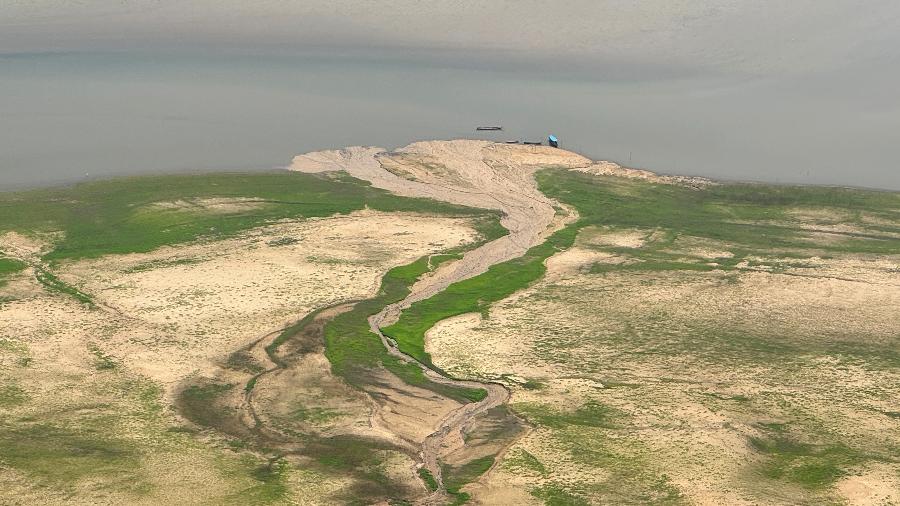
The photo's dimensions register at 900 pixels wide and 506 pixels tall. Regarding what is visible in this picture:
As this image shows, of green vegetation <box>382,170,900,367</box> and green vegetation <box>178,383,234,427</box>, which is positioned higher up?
green vegetation <box>382,170,900,367</box>

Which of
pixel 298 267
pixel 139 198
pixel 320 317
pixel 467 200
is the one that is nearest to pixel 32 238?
pixel 139 198

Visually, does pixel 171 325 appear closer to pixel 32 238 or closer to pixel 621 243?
pixel 32 238

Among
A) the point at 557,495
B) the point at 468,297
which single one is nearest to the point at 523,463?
the point at 557,495

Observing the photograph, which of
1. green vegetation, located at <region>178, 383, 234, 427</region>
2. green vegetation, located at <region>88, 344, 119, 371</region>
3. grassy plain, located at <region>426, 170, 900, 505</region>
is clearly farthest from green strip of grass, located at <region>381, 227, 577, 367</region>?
green vegetation, located at <region>88, 344, 119, 371</region>

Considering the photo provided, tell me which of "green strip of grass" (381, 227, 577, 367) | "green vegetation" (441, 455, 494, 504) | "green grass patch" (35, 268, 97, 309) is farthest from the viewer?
"green grass patch" (35, 268, 97, 309)

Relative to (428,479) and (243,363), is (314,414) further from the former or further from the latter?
(428,479)

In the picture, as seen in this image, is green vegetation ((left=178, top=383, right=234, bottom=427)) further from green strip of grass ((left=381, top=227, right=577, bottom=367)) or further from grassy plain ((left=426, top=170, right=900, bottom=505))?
grassy plain ((left=426, top=170, right=900, bottom=505))

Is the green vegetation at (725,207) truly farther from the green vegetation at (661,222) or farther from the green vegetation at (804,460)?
the green vegetation at (804,460)
